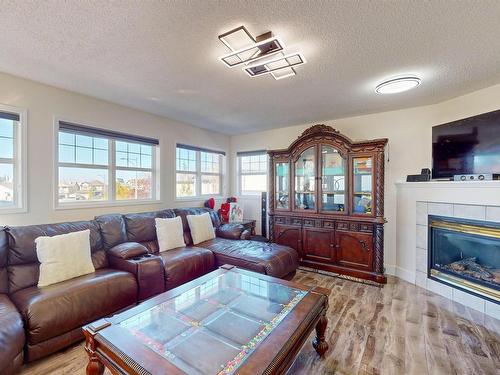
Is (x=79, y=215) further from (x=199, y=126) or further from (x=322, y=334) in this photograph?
(x=322, y=334)

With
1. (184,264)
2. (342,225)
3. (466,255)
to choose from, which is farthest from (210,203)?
(466,255)

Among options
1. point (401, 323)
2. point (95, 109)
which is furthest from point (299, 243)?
point (95, 109)

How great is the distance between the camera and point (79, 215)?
292cm

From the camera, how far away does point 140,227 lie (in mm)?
3154

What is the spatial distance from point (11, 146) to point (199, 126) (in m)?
2.61

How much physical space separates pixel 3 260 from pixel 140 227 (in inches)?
50.5

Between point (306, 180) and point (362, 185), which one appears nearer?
point (362, 185)

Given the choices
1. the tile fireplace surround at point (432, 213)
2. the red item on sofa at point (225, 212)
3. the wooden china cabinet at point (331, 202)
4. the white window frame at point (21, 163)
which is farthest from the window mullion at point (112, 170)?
the tile fireplace surround at point (432, 213)

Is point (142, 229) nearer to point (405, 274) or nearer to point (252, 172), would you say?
point (252, 172)

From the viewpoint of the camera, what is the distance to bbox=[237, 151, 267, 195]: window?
16.2 feet

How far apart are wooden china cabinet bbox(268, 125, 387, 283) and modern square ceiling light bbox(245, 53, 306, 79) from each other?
1.59 m

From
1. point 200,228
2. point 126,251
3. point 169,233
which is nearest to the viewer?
point 126,251

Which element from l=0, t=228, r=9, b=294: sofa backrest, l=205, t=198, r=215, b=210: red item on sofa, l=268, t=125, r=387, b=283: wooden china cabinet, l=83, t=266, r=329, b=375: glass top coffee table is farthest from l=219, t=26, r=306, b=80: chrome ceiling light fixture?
l=205, t=198, r=215, b=210: red item on sofa

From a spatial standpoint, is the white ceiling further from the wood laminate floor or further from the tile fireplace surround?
the wood laminate floor
